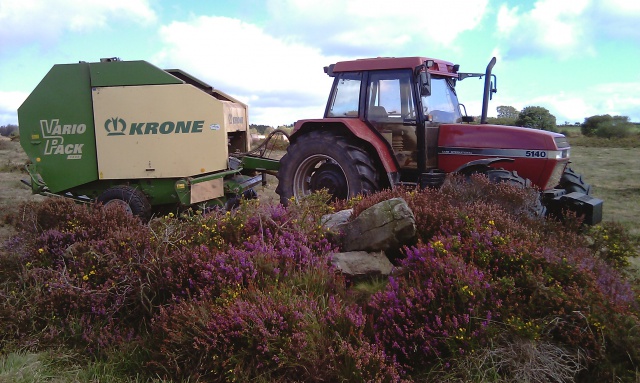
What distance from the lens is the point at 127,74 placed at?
842 centimetres

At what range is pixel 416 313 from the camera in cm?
375

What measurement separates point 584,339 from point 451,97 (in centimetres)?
517

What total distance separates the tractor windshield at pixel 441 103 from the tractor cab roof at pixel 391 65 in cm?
16

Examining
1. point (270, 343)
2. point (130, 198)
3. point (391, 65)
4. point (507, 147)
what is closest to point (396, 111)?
point (391, 65)

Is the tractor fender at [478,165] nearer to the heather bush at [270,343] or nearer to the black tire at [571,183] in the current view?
the black tire at [571,183]

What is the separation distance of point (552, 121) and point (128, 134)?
17.2 meters

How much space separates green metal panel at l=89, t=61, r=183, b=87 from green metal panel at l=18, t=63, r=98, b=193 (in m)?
0.20

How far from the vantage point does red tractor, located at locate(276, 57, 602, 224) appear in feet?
22.6

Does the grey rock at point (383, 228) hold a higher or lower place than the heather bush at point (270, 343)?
higher

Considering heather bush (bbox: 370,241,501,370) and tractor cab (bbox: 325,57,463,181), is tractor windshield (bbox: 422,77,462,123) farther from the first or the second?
heather bush (bbox: 370,241,501,370)


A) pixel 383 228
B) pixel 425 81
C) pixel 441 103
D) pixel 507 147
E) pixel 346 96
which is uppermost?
pixel 425 81

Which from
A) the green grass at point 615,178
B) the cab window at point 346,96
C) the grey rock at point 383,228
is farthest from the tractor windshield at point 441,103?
the grey rock at point 383,228

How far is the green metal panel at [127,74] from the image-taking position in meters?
8.36

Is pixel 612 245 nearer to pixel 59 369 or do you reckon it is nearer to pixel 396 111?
pixel 396 111
